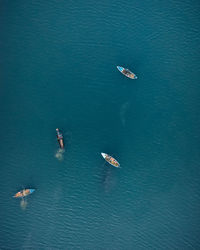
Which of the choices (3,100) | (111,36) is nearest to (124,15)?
(111,36)

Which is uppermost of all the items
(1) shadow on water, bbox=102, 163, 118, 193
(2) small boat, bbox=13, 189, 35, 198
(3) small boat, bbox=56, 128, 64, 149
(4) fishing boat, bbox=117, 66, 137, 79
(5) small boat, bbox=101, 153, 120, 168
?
(4) fishing boat, bbox=117, 66, 137, 79

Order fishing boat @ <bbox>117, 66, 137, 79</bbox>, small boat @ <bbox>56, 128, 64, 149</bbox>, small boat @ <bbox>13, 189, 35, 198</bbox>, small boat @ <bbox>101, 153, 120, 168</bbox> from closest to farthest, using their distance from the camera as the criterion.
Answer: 1. small boat @ <bbox>13, 189, 35, 198</bbox>
2. small boat @ <bbox>56, 128, 64, 149</bbox>
3. small boat @ <bbox>101, 153, 120, 168</bbox>
4. fishing boat @ <bbox>117, 66, 137, 79</bbox>

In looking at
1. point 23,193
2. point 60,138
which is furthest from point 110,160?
point 23,193

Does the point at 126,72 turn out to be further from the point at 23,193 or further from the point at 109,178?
the point at 23,193

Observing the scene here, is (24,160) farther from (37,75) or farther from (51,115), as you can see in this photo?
(37,75)

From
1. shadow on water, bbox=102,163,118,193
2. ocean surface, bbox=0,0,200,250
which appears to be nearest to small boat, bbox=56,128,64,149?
ocean surface, bbox=0,0,200,250

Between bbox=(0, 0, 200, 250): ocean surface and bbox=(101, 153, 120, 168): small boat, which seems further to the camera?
bbox=(101, 153, 120, 168): small boat

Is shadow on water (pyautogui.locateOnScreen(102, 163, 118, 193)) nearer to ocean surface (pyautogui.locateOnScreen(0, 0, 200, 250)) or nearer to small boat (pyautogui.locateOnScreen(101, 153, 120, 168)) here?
ocean surface (pyautogui.locateOnScreen(0, 0, 200, 250))

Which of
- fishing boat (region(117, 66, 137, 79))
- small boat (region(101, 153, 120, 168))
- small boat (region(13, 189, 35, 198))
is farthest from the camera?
fishing boat (region(117, 66, 137, 79))

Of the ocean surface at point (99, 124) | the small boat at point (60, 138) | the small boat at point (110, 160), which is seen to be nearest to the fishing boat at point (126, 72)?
the ocean surface at point (99, 124)
